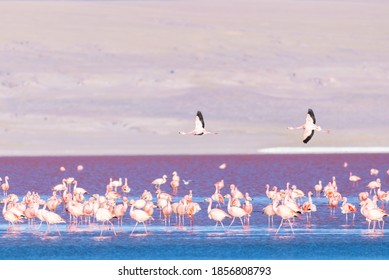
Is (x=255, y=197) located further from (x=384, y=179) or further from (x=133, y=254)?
(x=384, y=179)

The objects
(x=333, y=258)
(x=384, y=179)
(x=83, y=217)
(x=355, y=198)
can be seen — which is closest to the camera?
(x=333, y=258)

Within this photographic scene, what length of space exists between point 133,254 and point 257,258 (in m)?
3.31

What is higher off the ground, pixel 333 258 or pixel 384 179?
pixel 384 179

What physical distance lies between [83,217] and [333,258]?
13.4 meters

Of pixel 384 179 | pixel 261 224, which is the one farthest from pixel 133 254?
pixel 384 179

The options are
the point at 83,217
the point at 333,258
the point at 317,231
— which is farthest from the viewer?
the point at 83,217

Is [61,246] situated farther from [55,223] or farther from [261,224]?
[261,224]

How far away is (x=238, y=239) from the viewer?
129ft

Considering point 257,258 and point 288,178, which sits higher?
point 288,178

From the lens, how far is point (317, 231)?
41.6 meters

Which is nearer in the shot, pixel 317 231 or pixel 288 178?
pixel 317 231

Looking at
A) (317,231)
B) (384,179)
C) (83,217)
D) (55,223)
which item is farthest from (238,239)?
Result: (384,179)

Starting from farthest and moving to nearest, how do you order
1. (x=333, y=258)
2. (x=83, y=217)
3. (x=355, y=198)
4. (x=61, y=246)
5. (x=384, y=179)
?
1. (x=384, y=179)
2. (x=355, y=198)
3. (x=83, y=217)
4. (x=61, y=246)
5. (x=333, y=258)

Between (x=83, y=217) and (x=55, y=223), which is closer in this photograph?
(x=55, y=223)
